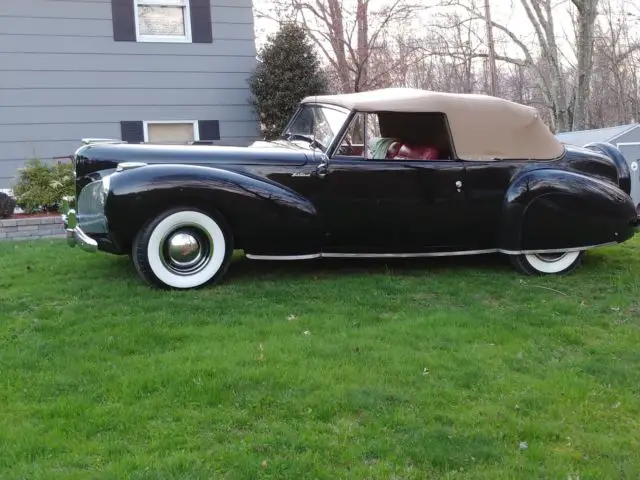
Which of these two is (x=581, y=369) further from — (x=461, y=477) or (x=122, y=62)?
(x=122, y=62)

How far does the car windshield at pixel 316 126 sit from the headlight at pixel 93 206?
1848mm

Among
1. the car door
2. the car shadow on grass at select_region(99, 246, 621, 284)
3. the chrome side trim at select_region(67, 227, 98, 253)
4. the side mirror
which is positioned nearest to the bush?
the car shadow on grass at select_region(99, 246, 621, 284)

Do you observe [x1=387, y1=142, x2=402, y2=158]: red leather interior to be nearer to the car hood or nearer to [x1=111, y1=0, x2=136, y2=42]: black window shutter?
the car hood

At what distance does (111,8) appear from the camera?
10.3 meters

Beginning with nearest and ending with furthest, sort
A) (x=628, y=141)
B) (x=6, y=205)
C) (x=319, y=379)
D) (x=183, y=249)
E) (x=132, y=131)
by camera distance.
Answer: (x=319, y=379) < (x=183, y=249) < (x=6, y=205) < (x=628, y=141) < (x=132, y=131)

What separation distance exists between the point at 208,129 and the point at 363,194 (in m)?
6.16

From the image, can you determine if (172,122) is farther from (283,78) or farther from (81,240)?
(81,240)

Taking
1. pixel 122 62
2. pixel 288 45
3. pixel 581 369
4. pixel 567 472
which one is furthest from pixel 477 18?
pixel 567 472

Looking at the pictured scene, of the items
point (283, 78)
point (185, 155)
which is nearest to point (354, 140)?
point (185, 155)

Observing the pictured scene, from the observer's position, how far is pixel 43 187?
339 inches

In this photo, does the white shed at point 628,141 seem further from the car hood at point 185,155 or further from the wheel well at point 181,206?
the wheel well at point 181,206

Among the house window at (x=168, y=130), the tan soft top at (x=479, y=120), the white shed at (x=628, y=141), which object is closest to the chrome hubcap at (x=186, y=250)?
the tan soft top at (x=479, y=120)

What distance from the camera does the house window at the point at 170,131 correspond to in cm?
1080

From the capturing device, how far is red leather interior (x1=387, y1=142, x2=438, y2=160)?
230 inches
